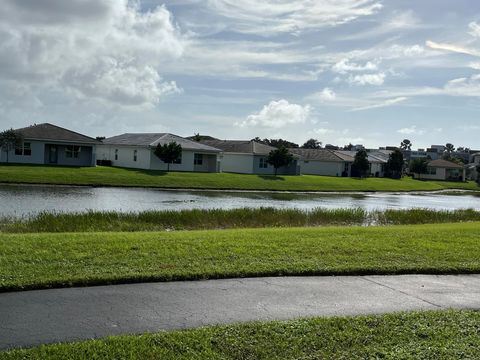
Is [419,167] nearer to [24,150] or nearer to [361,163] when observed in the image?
[361,163]

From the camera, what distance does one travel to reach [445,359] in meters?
5.46

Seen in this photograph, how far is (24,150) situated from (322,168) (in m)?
47.1

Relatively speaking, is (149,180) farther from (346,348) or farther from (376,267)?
(346,348)

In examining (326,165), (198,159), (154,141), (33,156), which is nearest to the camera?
(33,156)

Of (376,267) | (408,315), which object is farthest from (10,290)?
(376,267)

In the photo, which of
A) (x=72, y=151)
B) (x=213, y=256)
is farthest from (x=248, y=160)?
(x=213, y=256)

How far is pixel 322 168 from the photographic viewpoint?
85875 millimetres

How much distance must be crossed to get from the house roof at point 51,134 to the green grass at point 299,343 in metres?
52.0

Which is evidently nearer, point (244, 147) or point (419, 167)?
point (244, 147)

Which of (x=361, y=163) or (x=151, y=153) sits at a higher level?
(x=361, y=163)

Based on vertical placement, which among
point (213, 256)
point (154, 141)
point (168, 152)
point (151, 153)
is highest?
point (154, 141)

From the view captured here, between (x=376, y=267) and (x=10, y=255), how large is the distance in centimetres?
636

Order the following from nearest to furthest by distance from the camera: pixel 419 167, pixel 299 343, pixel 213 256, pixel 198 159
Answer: pixel 299 343 < pixel 213 256 < pixel 198 159 < pixel 419 167

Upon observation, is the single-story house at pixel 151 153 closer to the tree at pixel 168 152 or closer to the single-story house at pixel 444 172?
the tree at pixel 168 152
